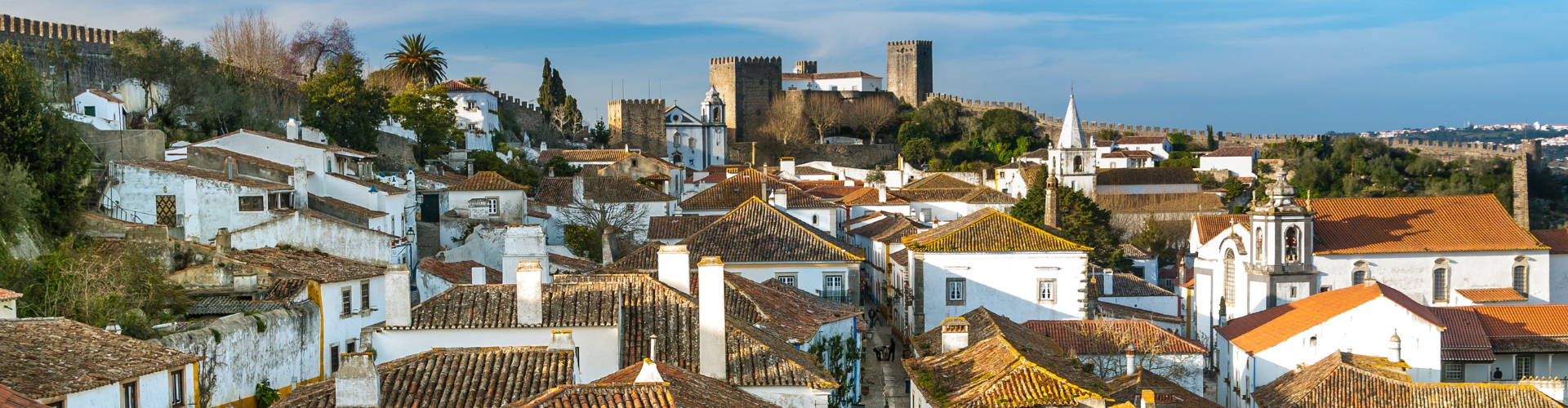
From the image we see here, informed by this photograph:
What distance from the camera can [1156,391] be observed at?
2203cm

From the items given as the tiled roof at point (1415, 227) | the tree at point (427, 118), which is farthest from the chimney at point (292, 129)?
the tiled roof at point (1415, 227)

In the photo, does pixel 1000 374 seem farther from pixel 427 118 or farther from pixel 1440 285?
pixel 427 118

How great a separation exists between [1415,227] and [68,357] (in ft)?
125

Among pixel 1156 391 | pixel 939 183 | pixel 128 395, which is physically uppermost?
pixel 939 183

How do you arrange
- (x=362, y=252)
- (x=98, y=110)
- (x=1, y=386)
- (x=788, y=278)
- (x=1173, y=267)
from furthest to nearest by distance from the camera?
(x=1173, y=267) < (x=98, y=110) < (x=788, y=278) < (x=362, y=252) < (x=1, y=386)

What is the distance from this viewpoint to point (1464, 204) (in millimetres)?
40469

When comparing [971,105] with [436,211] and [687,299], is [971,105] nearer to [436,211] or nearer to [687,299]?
[436,211]

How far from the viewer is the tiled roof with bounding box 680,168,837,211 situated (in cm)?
4128

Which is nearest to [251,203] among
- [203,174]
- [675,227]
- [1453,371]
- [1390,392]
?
[203,174]

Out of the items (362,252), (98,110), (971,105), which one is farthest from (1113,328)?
(971,105)

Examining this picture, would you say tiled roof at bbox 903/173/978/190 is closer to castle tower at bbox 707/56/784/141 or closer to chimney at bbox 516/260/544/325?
castle tower at bbox 707/56/784/141

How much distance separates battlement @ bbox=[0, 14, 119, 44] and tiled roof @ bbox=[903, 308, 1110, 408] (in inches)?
1103

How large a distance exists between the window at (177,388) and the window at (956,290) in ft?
59.3

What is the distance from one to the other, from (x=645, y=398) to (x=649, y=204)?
30685mm
